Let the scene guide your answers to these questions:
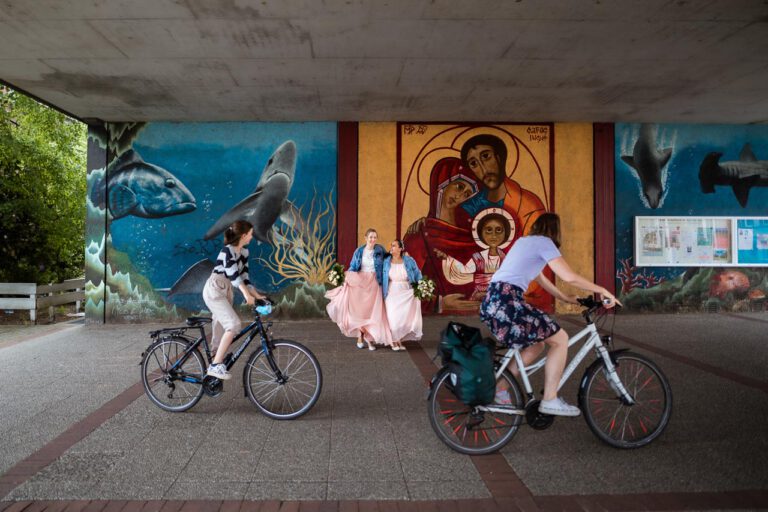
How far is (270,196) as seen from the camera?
11.3 m

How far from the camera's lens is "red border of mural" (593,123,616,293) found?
38.0ft

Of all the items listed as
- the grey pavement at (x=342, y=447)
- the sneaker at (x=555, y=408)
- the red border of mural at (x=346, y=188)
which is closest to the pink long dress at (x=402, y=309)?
the grey pavement at (x=342, y=447)

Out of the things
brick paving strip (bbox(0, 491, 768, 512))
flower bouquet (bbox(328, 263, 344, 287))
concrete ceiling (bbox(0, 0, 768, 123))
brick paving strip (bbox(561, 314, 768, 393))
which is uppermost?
concrete ceiling (bbox(0, 0, 768, 123))

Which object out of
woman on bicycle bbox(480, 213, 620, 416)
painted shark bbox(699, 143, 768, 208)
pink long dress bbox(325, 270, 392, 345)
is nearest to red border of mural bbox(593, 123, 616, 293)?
painted shark bbox(699, 143, 768, 208)

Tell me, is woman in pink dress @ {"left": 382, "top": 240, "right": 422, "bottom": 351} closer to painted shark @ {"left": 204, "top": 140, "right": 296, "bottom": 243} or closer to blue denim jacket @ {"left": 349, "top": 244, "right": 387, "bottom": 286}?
blue denim jacket @ {"left": 349, "top": 244, "right": 387, "bottom": 286}

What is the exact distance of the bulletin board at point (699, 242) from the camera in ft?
38.0

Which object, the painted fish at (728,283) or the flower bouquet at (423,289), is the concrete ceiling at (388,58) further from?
the painted fish at (728,283)

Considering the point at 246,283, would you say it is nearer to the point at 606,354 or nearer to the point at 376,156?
the point at 606,354

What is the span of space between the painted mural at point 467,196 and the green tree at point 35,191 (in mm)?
8563

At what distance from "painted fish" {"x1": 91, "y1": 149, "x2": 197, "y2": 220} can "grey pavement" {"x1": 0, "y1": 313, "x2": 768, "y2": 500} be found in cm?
494

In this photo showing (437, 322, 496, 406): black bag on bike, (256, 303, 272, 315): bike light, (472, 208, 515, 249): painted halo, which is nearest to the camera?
(437, 322, 496, 406): black bag on bike

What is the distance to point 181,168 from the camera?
11242mm

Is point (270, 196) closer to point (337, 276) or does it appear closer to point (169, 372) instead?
point (337, 276)

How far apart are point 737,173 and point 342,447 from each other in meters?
11.6
